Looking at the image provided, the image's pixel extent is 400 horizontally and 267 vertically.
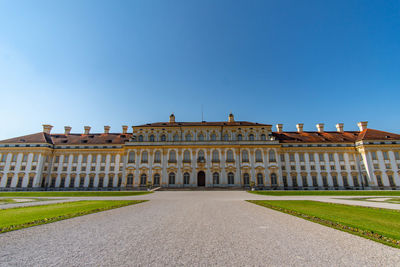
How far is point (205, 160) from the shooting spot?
135 feet

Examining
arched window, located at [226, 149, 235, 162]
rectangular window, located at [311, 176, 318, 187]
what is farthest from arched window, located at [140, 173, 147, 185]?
rectangular window, located at [311, 176, 318, 187]

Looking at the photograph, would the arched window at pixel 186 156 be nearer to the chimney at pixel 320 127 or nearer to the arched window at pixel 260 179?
the arched window at pixel 260 179

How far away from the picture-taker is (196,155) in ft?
136

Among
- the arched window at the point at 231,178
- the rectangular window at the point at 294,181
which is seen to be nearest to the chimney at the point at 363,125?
the rectangular window at the point at 294,181

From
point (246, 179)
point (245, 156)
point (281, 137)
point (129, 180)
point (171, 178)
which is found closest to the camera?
point (246, 179)

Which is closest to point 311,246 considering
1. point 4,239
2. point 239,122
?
point 4,239

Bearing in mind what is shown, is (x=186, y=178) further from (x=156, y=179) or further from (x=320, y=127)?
(x=320, y=127)

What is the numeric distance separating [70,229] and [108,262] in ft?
12.9

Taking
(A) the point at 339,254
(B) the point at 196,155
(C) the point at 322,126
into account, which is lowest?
(A) the point at 339,254

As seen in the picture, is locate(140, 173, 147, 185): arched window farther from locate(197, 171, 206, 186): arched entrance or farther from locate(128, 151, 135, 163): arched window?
locate(197, 171, 206, 186): arched entrance

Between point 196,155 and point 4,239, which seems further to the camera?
point 196,155

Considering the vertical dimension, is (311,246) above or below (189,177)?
below

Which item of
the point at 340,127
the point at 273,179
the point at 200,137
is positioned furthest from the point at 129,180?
the point at 340,127

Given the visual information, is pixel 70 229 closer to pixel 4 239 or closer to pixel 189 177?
pixel 4 239
